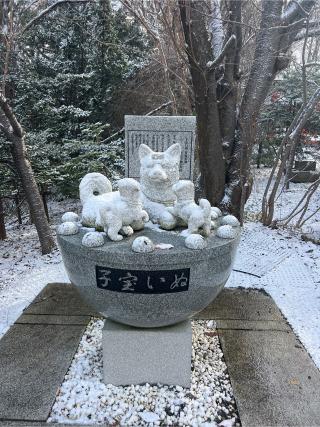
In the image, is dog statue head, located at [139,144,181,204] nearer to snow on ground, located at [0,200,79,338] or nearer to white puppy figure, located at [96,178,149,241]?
white puppy figure, located at [96,178,149,241]

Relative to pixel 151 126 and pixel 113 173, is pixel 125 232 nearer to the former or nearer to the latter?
pixel 151 126

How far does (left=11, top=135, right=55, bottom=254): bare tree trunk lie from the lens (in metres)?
4.11

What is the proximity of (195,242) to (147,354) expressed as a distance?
83cm

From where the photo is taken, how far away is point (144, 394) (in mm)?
2082

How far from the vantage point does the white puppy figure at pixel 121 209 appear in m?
1.89

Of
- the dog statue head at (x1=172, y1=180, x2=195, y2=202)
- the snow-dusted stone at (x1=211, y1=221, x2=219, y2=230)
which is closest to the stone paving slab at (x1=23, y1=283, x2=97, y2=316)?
the snow-dusted stone at (x1=211, y1=221, x2=219, y2=230)

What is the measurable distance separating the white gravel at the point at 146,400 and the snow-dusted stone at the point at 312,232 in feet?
9.79

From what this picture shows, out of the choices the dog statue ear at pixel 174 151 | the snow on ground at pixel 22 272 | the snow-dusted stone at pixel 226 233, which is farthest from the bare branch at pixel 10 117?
the snow-dusted stone at pixel 226 233

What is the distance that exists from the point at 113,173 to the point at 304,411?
440cm

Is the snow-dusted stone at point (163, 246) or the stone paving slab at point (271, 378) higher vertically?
the snow-dusted stone at point (163, 246)

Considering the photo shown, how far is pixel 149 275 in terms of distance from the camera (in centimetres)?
176

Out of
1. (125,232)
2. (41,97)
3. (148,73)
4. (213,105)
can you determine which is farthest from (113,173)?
(125,232)

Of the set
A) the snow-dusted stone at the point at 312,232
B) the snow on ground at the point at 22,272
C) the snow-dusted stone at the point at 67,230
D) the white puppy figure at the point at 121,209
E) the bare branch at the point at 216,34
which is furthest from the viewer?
the snow-dusted stone at the point at 312,232

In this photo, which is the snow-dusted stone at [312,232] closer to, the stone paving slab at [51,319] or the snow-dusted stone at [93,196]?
the stone paving slab at [51,319]
